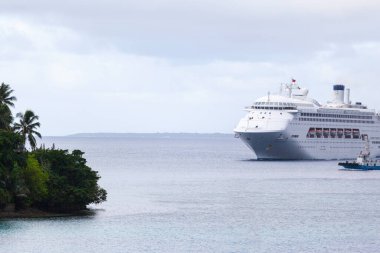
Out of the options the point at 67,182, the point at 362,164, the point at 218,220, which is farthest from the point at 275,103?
the point at 67,182

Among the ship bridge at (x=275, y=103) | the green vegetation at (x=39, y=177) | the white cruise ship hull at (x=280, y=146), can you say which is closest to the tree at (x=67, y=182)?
the green vegetation at (x=39, y=177)

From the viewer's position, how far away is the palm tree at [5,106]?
286 feet

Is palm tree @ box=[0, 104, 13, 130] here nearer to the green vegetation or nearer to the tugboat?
the green vegetation

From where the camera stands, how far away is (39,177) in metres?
82.2

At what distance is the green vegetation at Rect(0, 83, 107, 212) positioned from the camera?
80938 mm

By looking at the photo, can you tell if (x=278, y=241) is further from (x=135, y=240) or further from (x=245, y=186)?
(x=245, y=186)

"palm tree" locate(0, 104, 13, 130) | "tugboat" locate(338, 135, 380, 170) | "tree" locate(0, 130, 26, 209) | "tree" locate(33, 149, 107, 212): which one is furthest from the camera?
"tugboat" locate(338, 135, 380, 170)

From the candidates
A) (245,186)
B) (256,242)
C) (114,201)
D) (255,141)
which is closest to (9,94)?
(114,201)

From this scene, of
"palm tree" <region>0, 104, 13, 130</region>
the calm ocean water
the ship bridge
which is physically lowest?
the calm ocean water

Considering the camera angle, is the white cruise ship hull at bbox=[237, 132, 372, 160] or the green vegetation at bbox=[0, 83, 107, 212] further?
the white cruise ship hull at bbox=[237, 132, 372, 160]

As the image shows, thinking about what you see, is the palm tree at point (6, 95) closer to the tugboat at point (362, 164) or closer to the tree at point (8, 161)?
the tree at point (8, 161)

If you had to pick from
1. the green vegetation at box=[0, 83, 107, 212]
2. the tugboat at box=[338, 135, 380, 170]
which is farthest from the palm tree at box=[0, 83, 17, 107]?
the tugboat at box=[338, 135, 380, 170]

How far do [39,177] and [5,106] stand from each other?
8.42 metres

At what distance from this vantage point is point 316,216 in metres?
94.2
